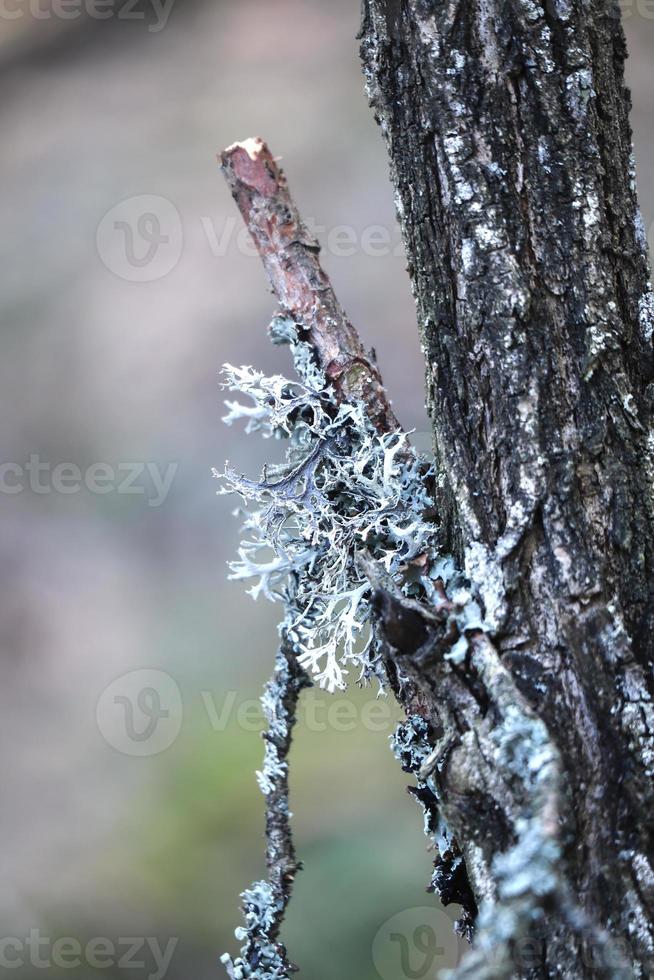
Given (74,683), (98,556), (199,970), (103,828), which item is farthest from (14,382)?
(199,970)
